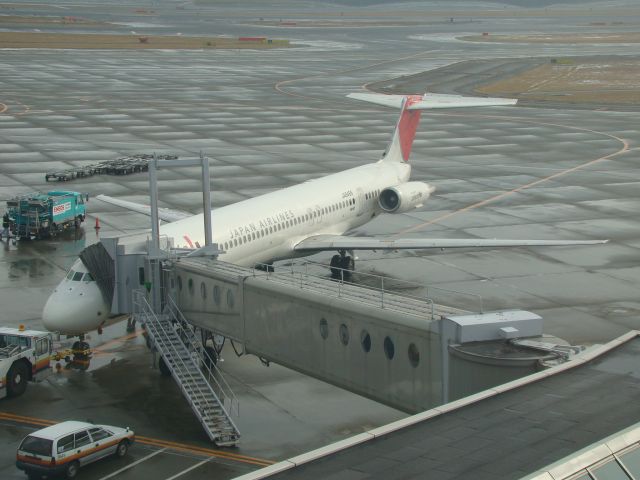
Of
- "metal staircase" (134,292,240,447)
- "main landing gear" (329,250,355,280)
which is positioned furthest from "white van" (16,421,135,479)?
"main landing gear" (329,250,355,280)

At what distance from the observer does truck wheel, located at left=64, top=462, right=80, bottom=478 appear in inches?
1052

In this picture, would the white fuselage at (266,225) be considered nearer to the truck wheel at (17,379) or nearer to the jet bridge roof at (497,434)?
the truck wheel at (17,379)

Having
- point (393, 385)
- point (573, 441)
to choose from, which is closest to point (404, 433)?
point (573, 441)

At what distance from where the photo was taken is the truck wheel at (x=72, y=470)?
87.7 feet

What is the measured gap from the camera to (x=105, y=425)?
29688mm

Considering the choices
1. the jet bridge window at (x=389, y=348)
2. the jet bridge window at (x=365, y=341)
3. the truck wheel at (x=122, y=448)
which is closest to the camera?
the jet bridge window at (x=389, y=348)

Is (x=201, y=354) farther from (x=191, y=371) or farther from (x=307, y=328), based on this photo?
(x=307, y=328)

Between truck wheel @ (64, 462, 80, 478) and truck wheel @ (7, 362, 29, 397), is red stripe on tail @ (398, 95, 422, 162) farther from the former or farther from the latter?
truck wheel @ (64, 462, 80, 478)

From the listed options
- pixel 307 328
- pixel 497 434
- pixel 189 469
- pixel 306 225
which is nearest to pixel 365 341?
pixel 307 328

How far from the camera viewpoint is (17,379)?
107 ft

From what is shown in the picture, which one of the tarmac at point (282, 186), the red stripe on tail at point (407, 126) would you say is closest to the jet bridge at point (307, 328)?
the tarmac at point (282, 186)

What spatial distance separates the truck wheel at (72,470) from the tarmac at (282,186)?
0.30m

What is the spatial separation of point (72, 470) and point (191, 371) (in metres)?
5.27

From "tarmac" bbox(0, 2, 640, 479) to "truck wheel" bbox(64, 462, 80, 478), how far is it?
0.97 feet
